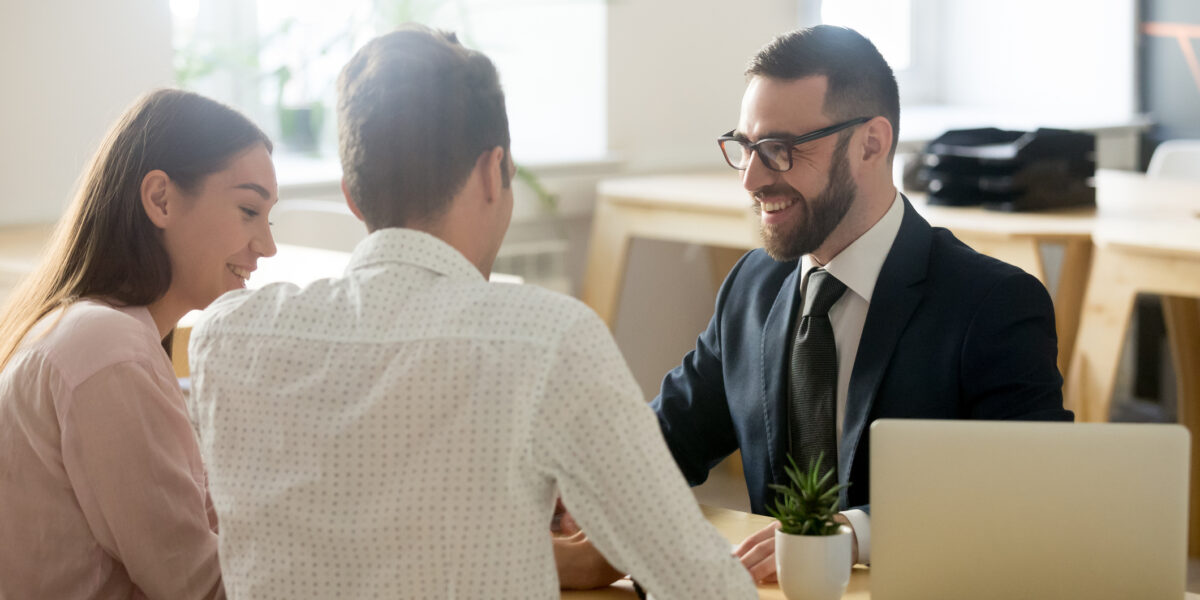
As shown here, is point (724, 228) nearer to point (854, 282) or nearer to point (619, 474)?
point (854, 282)

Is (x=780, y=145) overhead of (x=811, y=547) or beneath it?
overhead

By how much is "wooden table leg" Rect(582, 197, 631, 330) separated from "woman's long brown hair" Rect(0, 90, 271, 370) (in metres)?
2.36

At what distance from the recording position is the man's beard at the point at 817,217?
181 cm

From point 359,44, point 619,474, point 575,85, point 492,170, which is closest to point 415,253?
point 492,170

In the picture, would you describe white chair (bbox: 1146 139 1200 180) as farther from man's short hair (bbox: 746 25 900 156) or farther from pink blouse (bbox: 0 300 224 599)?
pink blouse (bbox: 0 300 224 599)

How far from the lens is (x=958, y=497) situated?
120cm

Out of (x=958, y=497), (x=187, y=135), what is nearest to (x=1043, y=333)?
(x=958, y=497)

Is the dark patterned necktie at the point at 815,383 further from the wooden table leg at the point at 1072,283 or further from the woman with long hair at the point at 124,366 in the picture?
the wooden table leg at the point at 1072,283

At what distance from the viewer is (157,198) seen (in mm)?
1537

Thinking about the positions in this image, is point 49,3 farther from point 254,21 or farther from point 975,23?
point 975,23

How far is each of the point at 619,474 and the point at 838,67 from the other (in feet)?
3.24

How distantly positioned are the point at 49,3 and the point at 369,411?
237cm

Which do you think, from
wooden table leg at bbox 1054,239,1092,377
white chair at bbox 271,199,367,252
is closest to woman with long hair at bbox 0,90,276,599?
white chair at bbox 271,199,367,252

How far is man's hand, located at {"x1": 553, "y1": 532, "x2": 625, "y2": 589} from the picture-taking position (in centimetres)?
139
